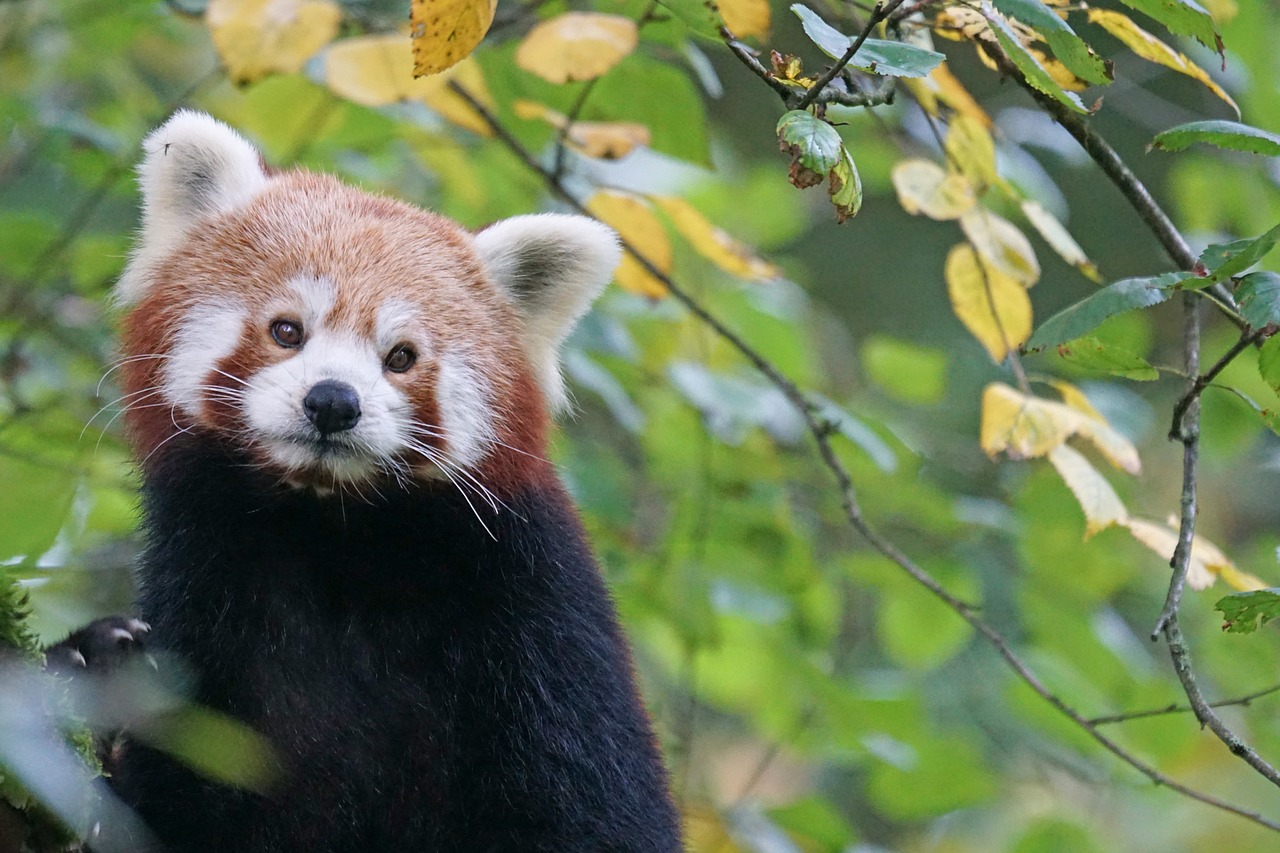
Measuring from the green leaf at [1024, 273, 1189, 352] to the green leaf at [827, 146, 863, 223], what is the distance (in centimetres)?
42

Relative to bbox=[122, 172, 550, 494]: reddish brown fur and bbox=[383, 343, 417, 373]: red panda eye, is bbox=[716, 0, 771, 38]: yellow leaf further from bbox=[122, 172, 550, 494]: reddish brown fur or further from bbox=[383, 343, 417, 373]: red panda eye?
bbox=[383, 343, 417, 373]: red panda eye

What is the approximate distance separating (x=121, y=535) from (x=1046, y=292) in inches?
256

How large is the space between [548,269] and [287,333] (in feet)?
2.23

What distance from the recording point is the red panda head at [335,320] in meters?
2.35

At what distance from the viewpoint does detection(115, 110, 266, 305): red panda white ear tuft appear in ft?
8.80

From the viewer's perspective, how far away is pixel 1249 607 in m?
1.84

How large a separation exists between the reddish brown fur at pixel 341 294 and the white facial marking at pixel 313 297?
17 mm

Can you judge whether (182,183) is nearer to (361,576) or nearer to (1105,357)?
(361,576)

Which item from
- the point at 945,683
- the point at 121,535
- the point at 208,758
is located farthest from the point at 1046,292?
the point at 208,758

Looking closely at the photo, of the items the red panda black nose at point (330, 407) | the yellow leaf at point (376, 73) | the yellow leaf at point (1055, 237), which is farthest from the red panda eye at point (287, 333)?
the yellow leaf at point (1055, 237)

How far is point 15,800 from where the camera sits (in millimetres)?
1583

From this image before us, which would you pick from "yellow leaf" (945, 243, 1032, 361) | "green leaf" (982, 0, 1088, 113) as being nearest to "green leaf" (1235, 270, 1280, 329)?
"green leaf" (982, 0, 1088, 113)

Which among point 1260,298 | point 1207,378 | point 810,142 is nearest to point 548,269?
point 810,142

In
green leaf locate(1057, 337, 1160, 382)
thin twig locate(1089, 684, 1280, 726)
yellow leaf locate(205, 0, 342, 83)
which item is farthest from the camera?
yellow leaf locate(205, 0, 342, 83)
